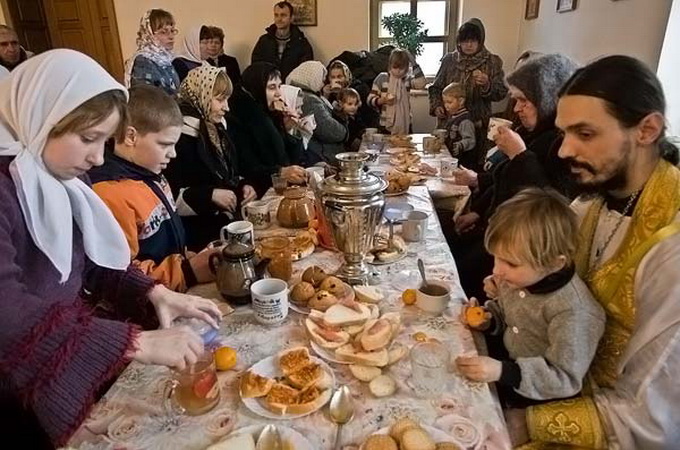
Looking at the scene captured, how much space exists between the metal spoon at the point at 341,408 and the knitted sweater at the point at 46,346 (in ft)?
1.22

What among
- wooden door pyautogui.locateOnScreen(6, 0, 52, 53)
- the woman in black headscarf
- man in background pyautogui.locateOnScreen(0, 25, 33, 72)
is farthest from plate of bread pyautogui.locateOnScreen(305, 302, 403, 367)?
wooden door pyautogui.locateOnScreen(6, 0, 52, 53)

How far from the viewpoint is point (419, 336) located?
1026 millimetres

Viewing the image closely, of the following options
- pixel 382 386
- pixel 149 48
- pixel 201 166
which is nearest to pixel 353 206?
pixel 382 386

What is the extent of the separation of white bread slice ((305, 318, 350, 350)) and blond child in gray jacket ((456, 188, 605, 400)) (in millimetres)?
240

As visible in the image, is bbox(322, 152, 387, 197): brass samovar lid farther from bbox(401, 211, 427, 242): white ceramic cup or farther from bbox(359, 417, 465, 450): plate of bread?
bbox(359, 417, 465, 450): plate of bread

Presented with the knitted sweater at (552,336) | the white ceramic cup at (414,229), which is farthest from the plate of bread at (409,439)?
the white ceramic cup at (414,229)

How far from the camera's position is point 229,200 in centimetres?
198

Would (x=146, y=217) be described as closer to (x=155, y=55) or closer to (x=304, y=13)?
(x=155, y=55)

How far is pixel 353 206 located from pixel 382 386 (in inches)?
18.2

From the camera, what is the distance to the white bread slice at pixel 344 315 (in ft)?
3.43

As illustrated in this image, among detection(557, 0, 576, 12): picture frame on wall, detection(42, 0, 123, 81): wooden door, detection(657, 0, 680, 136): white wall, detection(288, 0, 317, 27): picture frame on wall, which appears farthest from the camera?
detection(42, 0, 123, 81): wooden door

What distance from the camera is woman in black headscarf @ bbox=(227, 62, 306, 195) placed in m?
2.70

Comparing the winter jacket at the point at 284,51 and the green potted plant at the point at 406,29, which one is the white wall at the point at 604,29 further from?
the winter jacket at the point at 284,51

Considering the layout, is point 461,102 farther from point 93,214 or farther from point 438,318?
point 93,214
